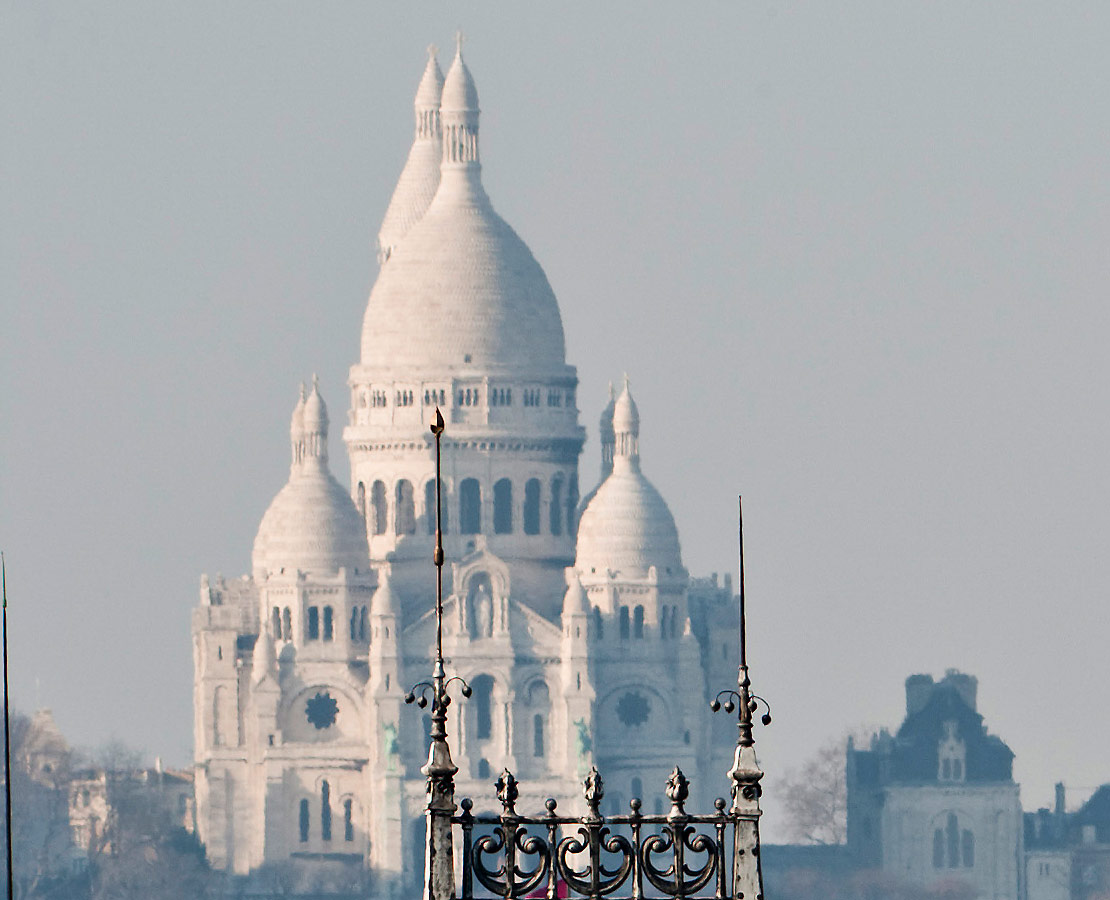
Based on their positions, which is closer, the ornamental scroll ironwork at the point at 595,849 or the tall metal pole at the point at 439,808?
the ornamental scroll ironwork at the point at 595,849

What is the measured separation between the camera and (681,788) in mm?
38812

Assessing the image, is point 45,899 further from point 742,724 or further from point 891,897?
point 742,724

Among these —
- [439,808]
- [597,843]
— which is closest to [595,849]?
[597,843]

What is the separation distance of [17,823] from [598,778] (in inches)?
6386

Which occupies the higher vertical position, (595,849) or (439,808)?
(439,808)

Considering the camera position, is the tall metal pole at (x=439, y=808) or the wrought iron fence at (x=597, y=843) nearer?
the wrought iron fence at (x=597, y=843)

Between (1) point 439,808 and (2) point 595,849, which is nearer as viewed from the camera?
(2) point 595,849

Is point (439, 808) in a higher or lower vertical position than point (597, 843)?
higher

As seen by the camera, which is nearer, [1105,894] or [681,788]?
[681,788]

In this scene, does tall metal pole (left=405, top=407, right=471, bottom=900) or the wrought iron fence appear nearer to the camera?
the wrought iron fence

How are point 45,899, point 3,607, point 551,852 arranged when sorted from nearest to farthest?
point 551,852 < point 3,607 < point 45,899

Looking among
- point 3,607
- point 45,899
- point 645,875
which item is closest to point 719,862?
point 645,875

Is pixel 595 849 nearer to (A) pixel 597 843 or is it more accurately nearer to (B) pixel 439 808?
(A) pixel 597 843

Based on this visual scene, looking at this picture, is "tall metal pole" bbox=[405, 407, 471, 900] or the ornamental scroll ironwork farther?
"tall metal pole" bbox=[405, 407, 471, 900]
